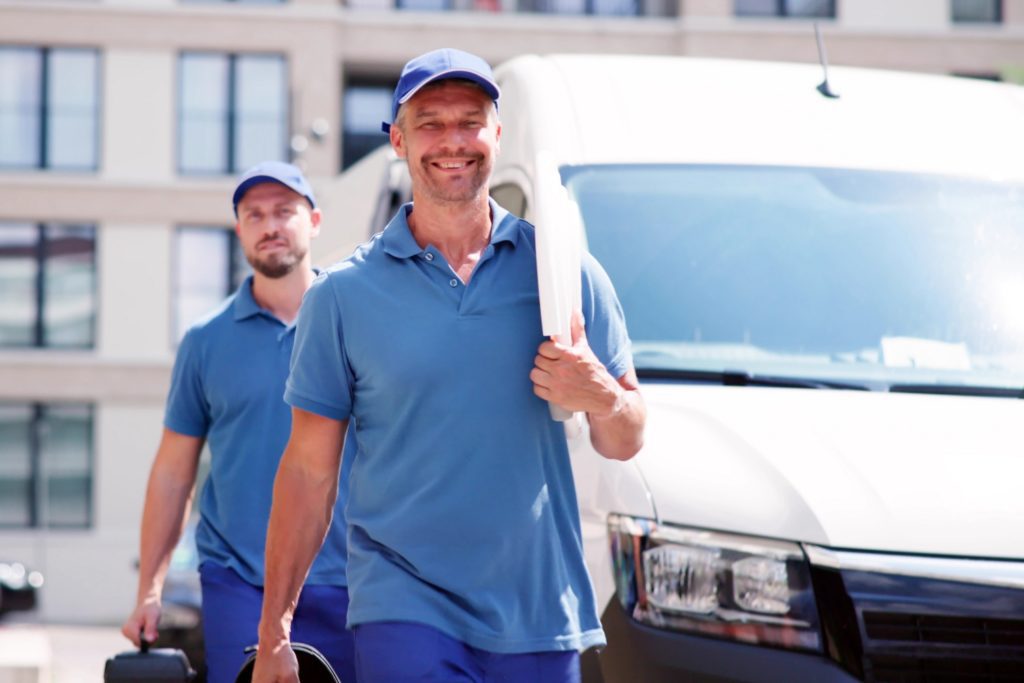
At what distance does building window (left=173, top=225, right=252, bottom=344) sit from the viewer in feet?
109

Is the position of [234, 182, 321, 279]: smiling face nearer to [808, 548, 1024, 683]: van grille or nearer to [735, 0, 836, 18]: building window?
[808, 548, 1024, 683]: van grille

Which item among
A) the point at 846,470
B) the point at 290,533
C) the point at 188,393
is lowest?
the point at 290,533

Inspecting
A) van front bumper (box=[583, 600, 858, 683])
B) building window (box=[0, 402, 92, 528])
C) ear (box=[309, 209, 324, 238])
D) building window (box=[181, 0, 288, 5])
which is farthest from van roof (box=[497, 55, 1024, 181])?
building window (box=[0, 402, 92, 528])

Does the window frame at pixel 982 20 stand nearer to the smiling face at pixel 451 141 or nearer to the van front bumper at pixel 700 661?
the van front bumper at pixel 700 661

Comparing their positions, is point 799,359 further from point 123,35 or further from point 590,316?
point 123,35

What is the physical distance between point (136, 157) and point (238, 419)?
28755 mm

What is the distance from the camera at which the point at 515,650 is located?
3.47 meters

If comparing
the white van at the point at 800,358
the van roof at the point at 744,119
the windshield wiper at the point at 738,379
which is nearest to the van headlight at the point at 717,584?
the white van at the point at 800,358

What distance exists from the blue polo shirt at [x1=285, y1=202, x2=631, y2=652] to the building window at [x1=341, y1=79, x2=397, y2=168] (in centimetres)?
3097

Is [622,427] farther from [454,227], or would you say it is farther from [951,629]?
[951,629]

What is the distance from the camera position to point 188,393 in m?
5.49

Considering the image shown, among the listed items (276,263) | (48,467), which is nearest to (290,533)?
(276,263)

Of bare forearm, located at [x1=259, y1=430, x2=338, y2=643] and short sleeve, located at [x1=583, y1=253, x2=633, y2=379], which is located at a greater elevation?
short sleeve, located at [x1=583, y1=253, x2=633, y2=379]

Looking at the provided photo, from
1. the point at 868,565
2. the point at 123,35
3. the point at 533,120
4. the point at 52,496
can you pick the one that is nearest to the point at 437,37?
the point at 123,35
